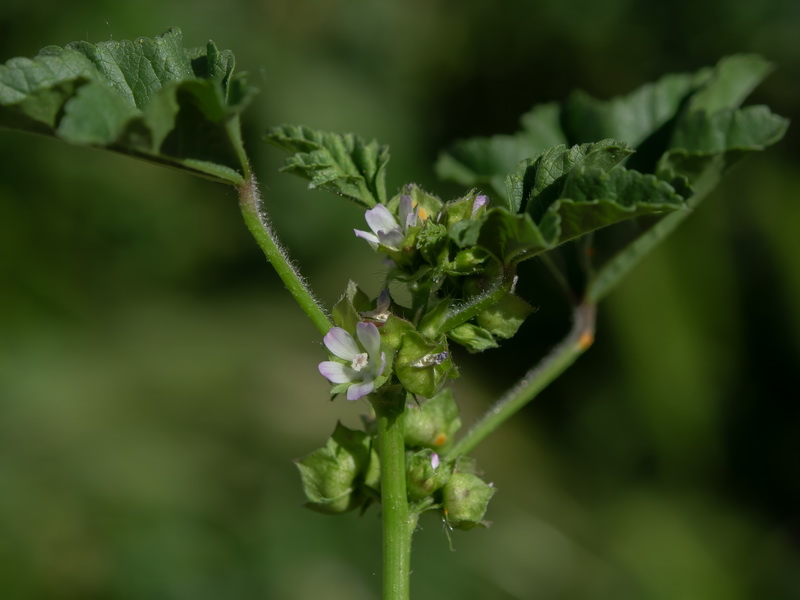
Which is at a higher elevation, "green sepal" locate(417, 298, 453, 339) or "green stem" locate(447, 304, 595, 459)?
"green sepal" locate(417, 298, 453, 339)

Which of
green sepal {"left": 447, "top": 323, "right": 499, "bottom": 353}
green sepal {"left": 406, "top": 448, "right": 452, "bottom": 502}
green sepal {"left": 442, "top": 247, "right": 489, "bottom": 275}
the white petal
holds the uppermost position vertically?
the white petal

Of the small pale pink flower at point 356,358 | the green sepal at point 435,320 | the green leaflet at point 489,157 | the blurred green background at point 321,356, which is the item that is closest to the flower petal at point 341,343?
the small pale pink flower at point 356,358

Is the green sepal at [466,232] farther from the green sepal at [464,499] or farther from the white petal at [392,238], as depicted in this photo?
the green sepal at [464,499]

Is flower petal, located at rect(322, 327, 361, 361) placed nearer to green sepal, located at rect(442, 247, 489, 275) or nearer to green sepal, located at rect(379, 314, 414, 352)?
green sepal, located at rect(379, 314, 414, 352)

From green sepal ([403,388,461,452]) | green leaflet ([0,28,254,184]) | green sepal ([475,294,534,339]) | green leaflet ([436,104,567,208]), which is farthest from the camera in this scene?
green leaflet ([436,104,567,208])

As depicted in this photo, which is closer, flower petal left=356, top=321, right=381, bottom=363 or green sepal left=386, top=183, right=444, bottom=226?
flower petal left=356, top=321, right=381, bottom=363

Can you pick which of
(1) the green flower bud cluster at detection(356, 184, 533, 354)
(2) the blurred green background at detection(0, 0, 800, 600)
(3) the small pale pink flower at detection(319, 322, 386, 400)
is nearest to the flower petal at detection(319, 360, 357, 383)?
(3) the small pale pink flower at detection(319, 322, 386, 400)
